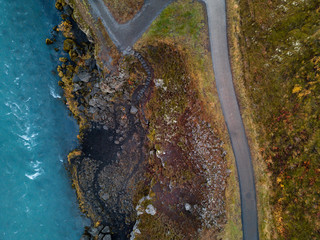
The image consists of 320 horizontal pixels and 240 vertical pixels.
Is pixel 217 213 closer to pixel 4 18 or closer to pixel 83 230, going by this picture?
pixel 83 230

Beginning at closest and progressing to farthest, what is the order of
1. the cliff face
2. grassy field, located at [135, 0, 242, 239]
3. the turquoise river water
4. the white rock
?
grassy field, located at [135, 0, 242, 239], the cliff face, the white rock, the turquoise river water

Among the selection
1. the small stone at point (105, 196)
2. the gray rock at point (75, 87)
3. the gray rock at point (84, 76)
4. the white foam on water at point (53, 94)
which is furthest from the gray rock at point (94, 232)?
the gray rock at point (84, 76)

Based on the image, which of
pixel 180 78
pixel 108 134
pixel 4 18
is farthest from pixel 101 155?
pixel 4 18

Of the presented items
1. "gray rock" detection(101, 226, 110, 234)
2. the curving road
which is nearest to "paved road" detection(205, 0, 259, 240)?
the curving road

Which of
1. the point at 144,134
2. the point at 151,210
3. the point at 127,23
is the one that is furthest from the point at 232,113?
the point at 127,23

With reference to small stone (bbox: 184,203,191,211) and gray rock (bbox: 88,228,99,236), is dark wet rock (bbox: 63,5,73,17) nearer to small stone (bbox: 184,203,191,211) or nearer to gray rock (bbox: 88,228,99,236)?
small stone (bbox: 184,203,191,211)

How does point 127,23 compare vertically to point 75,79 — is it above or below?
above

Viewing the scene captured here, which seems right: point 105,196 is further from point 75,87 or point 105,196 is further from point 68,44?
point 68,44
